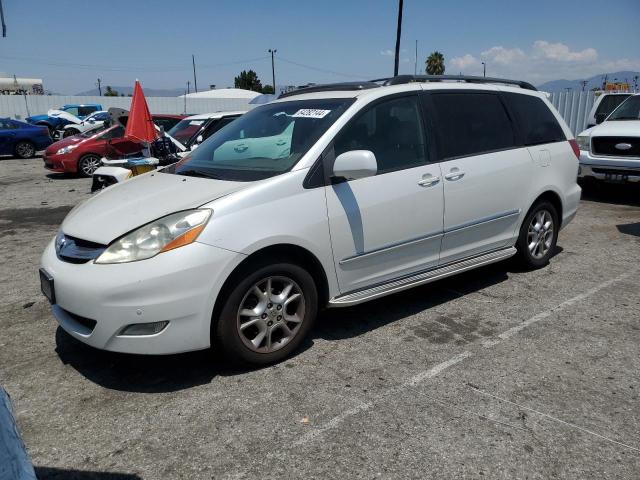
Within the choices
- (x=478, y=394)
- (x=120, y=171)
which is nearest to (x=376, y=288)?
(x=478, y=394)

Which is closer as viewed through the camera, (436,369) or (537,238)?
(436,369)

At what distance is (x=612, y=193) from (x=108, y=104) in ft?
118

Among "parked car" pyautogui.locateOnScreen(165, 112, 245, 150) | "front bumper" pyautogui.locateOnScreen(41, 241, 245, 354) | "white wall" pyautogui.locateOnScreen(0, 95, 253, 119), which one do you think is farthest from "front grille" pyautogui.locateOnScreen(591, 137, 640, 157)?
"white wall" pyautogui.locateOnScreen(0, 95, 253, 119)

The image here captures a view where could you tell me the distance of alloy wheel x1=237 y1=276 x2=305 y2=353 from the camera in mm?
3314

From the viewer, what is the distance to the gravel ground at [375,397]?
255cm

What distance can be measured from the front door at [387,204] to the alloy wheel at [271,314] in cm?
39

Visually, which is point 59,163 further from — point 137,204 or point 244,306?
point 244,306

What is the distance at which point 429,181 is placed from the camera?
407cm

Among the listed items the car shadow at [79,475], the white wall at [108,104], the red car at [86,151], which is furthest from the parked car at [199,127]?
the white wall at [108,104]

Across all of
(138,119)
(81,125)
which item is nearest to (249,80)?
(81,125)

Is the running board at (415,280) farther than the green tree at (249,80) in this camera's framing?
No

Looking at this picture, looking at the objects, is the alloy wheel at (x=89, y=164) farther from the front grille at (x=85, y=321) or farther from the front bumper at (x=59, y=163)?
the front grille at (x=85, y=321)

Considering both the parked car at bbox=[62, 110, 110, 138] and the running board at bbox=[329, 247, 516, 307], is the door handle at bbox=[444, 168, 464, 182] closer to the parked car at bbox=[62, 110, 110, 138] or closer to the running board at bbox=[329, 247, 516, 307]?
the running board at bbox=[329, 247, 516, 307]

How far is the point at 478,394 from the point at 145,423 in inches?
74.2
